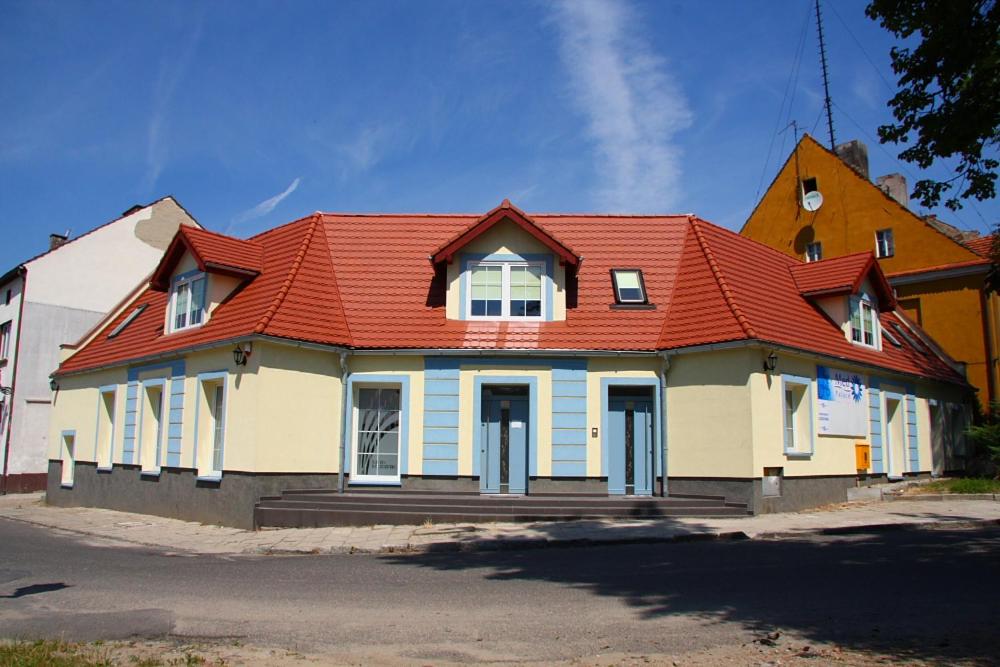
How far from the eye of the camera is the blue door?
59.5 ft

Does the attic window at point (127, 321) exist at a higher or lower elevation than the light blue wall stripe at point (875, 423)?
higher

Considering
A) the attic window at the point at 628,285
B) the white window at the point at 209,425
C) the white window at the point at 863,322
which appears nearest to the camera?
the white window at the point at 209,425

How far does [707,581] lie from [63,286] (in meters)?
29.1

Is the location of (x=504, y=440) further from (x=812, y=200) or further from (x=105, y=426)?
(x=812, y=200)

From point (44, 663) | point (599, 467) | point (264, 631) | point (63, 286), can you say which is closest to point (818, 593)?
point (264, 631)

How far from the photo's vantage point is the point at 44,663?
5.84 metres

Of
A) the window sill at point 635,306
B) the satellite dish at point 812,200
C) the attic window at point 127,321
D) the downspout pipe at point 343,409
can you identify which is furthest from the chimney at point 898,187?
the attic window at point 127,321

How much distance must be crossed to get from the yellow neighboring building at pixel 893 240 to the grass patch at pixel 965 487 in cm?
687

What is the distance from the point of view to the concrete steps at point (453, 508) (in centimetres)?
1559

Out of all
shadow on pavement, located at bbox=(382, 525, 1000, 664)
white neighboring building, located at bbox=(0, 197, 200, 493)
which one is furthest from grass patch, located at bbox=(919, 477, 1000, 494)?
white neighboring building, located at bbox=(0, 197, 200, 493)

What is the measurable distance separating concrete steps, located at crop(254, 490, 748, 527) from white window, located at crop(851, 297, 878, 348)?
775 centimetres

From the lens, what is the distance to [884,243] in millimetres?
28562

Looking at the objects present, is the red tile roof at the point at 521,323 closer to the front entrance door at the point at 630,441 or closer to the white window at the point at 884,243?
the front entrance door at the point at 630,441

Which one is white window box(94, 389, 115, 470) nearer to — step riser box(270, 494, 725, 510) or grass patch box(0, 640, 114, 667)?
step riser box(270, 494, 725, 510)
